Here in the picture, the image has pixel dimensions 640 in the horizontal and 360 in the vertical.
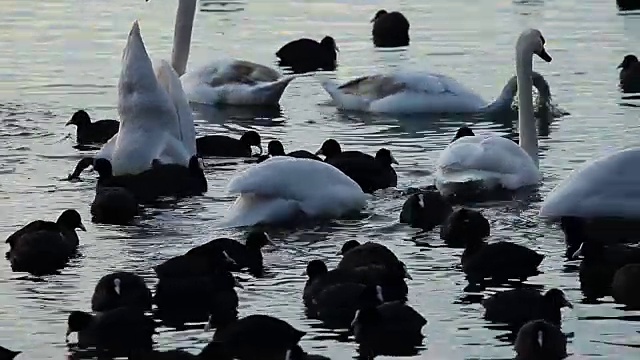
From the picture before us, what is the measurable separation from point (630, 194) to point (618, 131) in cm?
424

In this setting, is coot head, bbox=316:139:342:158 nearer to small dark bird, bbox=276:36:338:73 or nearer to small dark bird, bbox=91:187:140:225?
small dark bird, bbox=91:187:140:225

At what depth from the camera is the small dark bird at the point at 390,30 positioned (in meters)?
23.6

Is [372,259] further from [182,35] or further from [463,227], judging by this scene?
[182,35]

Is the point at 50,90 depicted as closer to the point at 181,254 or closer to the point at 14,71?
the point at 14,71

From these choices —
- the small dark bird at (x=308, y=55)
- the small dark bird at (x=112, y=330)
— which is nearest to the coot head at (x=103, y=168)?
the small dark bird at (x=112, y=330)

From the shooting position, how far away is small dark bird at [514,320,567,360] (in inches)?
372

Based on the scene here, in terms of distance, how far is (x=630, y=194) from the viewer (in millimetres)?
13000

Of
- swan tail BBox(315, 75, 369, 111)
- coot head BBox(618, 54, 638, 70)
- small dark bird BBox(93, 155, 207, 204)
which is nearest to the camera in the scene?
small dark bird BBox(93, 155, 207, 204)

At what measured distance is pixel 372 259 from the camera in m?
11.2

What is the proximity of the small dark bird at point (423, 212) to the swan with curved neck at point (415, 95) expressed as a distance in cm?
569

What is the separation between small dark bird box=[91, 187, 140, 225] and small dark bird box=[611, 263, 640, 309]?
12.8ft

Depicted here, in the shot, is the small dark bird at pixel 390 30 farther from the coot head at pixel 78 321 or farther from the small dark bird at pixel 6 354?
the small dark bird at pixel 6 354

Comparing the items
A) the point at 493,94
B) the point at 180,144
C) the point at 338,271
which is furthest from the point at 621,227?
the point at 493,94

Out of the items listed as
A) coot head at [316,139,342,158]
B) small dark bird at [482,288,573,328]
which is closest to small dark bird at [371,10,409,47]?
coot head at [316,139,342,158]
